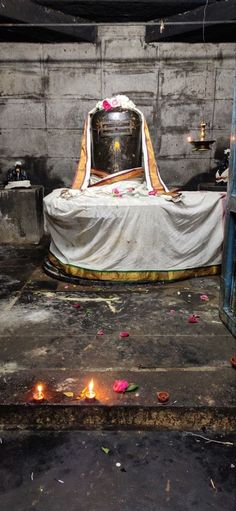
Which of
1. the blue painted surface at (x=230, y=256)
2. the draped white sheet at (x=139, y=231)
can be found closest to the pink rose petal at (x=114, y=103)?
the draped white sheet at (x=139, y=231)

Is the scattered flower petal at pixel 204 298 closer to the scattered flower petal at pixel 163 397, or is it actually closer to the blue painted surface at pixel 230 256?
the blue painted surface at pixel 230 256

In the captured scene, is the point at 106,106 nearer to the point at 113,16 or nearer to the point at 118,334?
the point at 113,16

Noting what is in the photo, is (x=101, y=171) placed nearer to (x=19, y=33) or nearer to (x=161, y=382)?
(x=19, y=33)

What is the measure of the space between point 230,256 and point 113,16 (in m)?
6.31

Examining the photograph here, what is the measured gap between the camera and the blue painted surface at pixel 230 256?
3588 millimetres

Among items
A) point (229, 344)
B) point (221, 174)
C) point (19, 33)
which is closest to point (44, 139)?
point (19, 33)

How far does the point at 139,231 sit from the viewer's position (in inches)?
209

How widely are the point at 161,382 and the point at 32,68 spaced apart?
780 cm

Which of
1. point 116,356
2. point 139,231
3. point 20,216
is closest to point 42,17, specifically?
point 20,216

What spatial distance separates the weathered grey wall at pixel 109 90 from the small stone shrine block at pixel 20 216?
1373 millimetres

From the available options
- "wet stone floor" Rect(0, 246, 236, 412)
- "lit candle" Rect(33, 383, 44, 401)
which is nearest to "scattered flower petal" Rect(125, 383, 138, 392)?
"wet stone floor" Rect(0, 246, 236, 412)

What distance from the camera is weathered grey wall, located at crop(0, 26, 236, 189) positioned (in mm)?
8273

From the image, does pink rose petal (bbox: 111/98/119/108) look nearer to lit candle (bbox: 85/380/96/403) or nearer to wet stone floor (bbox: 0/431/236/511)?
lit candle (bbox: 85/380/96/403)

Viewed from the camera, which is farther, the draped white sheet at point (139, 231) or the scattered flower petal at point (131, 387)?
the draped white sheet at point (139, 231)
